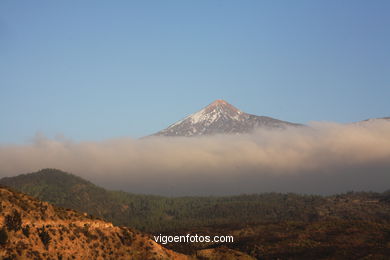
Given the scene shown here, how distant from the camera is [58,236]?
86.2 meters

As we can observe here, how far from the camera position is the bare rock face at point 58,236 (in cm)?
7675

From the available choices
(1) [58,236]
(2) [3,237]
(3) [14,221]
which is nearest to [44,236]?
(1) [58,236]

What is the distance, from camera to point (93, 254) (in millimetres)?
91188

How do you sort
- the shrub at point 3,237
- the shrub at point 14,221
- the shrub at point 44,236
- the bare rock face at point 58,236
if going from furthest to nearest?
the shrub at point 44,236 < the shrub at point 14,221 < the bare rock face at point 58,236 < the shrub at point 3,237

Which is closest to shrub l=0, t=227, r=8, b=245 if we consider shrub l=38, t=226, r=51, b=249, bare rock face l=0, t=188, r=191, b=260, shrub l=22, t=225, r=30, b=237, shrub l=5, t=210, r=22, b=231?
bare rock face l=0, t=188, r=191, b=260

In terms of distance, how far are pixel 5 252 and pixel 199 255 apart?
78.6 m

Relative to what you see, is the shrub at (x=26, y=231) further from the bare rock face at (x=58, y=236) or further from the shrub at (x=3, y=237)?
the shrub at (x=3, y=237)

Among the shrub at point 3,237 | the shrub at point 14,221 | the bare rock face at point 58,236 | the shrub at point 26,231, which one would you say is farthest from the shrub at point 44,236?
the shrub at point 3,237

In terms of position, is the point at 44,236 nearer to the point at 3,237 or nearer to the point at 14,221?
the point at 14,221

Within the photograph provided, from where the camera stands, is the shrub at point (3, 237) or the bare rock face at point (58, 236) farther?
the bare rock face at point (58, 236)

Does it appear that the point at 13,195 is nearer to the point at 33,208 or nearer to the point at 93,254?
the point at 33,208

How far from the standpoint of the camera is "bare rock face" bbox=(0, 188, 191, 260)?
76.8 metres

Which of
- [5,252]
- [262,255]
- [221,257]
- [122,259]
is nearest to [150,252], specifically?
[122,259]

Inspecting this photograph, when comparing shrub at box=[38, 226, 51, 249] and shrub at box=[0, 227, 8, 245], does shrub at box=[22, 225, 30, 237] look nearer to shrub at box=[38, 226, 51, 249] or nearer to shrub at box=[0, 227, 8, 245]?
shrub at box=[38, 226, 51, 249]
